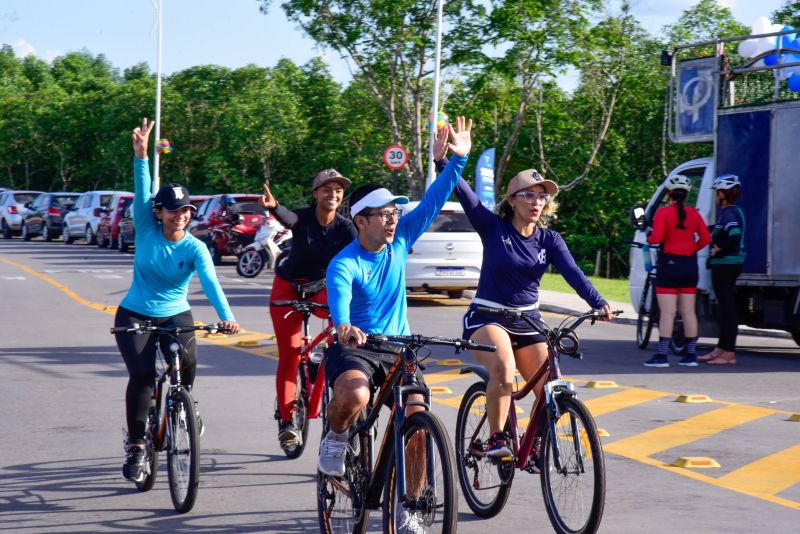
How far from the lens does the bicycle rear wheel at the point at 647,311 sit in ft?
45.1

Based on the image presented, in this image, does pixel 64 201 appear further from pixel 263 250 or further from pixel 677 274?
pixel 677 274

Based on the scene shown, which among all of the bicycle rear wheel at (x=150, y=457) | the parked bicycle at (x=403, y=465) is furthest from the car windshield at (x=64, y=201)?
the parked bicycle at (x=403, y=465)

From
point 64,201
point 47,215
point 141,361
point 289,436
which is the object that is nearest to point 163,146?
point 64,201

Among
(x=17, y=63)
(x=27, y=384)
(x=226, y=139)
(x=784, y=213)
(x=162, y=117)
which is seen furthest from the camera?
(x=17, y=63)

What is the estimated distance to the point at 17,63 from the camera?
99.2 meters

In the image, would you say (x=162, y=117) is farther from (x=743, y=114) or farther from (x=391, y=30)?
(x=743, y=114)

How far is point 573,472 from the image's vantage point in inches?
219

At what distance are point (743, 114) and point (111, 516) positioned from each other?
9.41 meters

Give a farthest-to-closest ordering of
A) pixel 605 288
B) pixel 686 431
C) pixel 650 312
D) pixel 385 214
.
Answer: pixel 605 288
pixel 650 312
pixel 686 431
pixel 385 214

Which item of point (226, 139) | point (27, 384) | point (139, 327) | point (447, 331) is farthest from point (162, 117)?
point (139, 327)

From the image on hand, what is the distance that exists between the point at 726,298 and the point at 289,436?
6.67 meters

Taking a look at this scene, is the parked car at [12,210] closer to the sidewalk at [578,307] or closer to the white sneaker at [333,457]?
the sidewalk at [578,307]

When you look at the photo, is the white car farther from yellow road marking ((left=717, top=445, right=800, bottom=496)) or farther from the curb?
yellow road marking ((left=717, top=445, right=800, bottom=496))

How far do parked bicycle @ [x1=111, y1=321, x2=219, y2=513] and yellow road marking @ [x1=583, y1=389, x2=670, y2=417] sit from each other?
379cm
